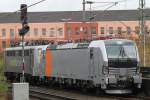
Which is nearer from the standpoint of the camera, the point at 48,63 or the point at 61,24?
the point at 48,63

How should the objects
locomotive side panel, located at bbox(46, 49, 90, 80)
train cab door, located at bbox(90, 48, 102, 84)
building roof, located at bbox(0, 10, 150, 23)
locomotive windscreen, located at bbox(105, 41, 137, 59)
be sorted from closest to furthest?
1. train cab door, located at bbox(90, 48, 102, 84)
2. locomotive windscreen, located at bbox(105, 41, 137, 59)
3. locomotive side panel, located at bbox(46, 49, 90, 80)
4. building roof, located at bbox(0, 10, 150, 23)

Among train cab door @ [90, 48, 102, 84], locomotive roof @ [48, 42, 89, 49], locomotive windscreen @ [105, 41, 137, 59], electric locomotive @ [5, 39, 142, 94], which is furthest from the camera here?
locomotive roof @ [48, 42, 89, 49]

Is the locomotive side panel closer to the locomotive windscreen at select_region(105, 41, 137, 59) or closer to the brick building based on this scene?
the locomotive windscreen at select_region(105, 41, 137, 59)

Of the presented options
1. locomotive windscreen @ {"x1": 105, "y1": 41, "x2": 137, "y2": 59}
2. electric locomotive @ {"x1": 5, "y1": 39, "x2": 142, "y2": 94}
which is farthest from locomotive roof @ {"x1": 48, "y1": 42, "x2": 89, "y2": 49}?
locomotive windscreen @ {"x1": 105, "y1": 41, "x2": 137, "y2": 59}

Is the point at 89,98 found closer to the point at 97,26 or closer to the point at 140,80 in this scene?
the point at 140,80

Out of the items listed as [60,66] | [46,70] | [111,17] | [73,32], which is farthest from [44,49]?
[111,17]

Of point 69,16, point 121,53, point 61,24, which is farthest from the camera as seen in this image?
point 69,16

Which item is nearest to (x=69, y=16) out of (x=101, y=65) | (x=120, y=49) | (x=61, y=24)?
(x=61, y=24)

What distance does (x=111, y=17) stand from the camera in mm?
116500

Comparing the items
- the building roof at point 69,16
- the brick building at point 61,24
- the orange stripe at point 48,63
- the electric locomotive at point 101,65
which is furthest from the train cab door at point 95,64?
the building roof at point 69,16

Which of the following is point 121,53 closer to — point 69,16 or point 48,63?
point 48,63

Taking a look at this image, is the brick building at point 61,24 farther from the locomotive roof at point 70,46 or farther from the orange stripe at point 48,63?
the locomotive roof at point 70,46

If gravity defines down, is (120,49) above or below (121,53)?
above

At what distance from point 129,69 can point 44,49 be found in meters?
12.3
